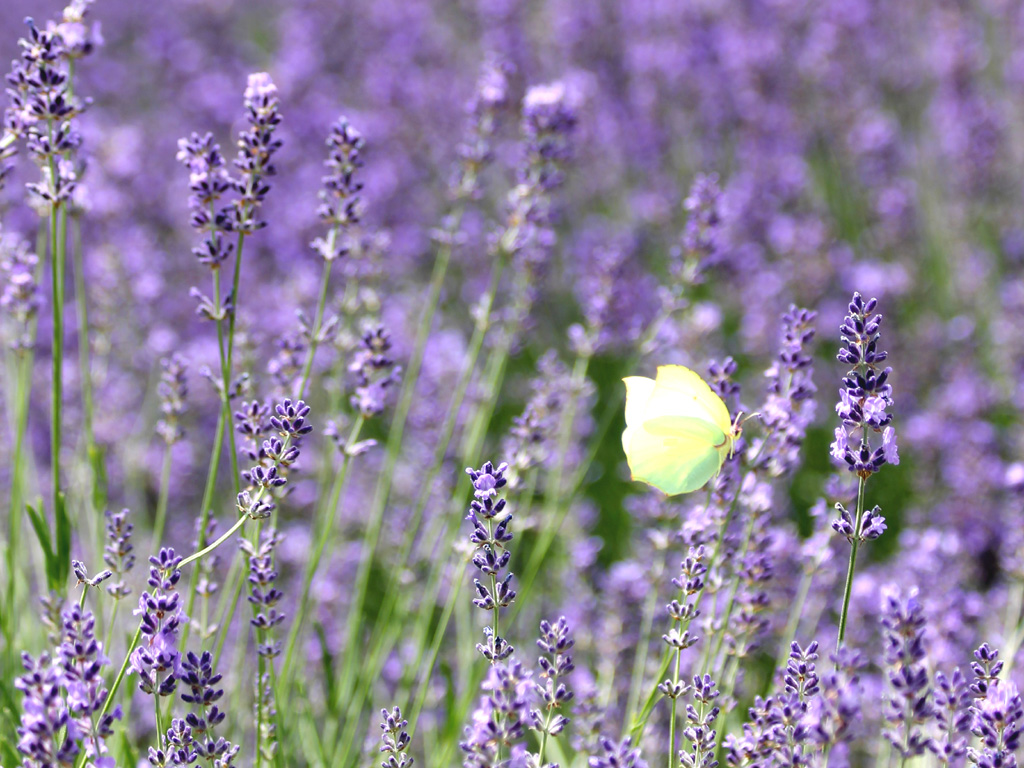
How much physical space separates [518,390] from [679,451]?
109 inches

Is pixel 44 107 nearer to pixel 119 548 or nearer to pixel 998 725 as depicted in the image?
pixel 119 548

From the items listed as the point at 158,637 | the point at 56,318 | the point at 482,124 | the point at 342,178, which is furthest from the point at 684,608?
the point at 482,124

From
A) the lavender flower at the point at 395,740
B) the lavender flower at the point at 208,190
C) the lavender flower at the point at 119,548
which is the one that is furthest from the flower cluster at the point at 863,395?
the lavender flower at the point at 119,548

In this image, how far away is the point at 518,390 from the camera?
4.43m

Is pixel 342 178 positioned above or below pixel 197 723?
above

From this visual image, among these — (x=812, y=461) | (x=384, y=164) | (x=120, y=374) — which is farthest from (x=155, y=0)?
(x=812, y=461)

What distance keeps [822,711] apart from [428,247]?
12.4 ft

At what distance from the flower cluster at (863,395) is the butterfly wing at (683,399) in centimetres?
24

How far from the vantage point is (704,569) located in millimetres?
1485

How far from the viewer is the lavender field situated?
150cm

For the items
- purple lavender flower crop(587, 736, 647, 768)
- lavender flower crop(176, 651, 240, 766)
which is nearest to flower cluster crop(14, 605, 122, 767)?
lavender flower crop(176, 651, 240, 766)

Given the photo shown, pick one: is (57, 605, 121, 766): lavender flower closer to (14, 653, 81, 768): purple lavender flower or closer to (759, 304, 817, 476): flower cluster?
(14, 653, 81, 768): purple lavender flower

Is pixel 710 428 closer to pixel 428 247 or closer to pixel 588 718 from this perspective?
pixel 588 718

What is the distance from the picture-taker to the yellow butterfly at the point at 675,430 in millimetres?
1577
